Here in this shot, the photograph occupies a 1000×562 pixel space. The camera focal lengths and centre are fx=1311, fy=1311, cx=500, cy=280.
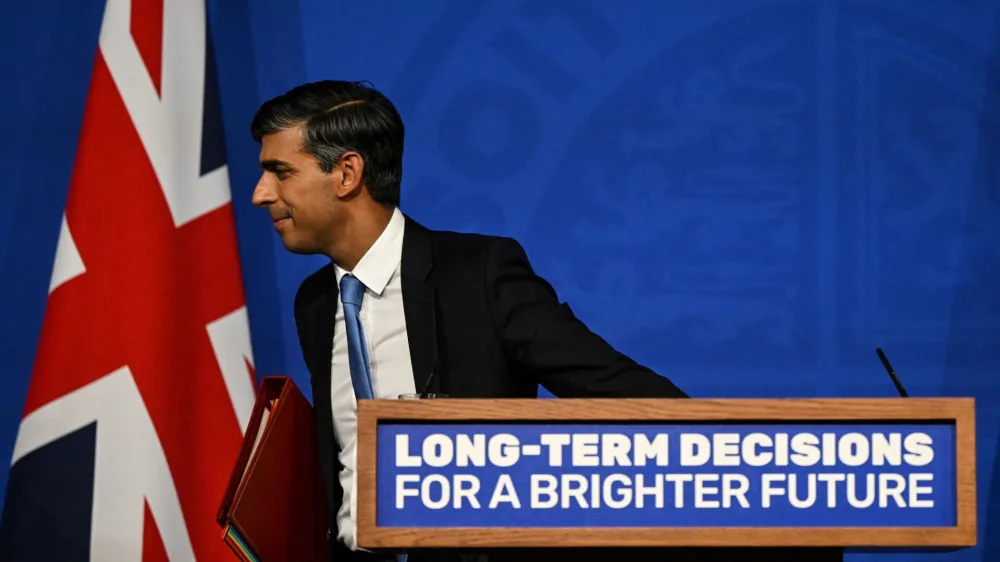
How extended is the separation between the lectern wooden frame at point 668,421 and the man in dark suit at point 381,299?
513mm

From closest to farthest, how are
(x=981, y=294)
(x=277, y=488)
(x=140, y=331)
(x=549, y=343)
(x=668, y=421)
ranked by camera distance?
(x=668, y=421), (x=277, y=488), (x=549, y=343), (x=140, y=331), (x=981, y=294)

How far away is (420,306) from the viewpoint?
188cm

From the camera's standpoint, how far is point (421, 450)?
3.99 feet

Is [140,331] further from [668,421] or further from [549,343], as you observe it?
[668,421]

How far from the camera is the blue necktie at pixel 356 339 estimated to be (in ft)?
5.94

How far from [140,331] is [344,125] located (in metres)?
0.66

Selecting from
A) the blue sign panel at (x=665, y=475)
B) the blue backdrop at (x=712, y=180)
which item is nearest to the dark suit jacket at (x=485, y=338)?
the blue sign panel at (x=665, y=475)

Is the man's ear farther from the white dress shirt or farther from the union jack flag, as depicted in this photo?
the union jack flag

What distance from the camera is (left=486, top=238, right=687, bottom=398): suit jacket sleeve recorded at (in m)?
1.78

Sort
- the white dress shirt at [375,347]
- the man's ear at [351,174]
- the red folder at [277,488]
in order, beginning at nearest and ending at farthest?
1. the red folder at [277,488]
2. the white dress shirt at [375,347]
3. the man's ear at [351,174]

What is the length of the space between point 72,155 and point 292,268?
21.0 inches

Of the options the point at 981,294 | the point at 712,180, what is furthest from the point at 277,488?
the point at 981,294

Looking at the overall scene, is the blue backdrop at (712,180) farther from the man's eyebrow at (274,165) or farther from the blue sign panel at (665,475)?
the blue sign panel at (665,475)

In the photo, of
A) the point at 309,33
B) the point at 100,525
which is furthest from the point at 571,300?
the point at 100,525
